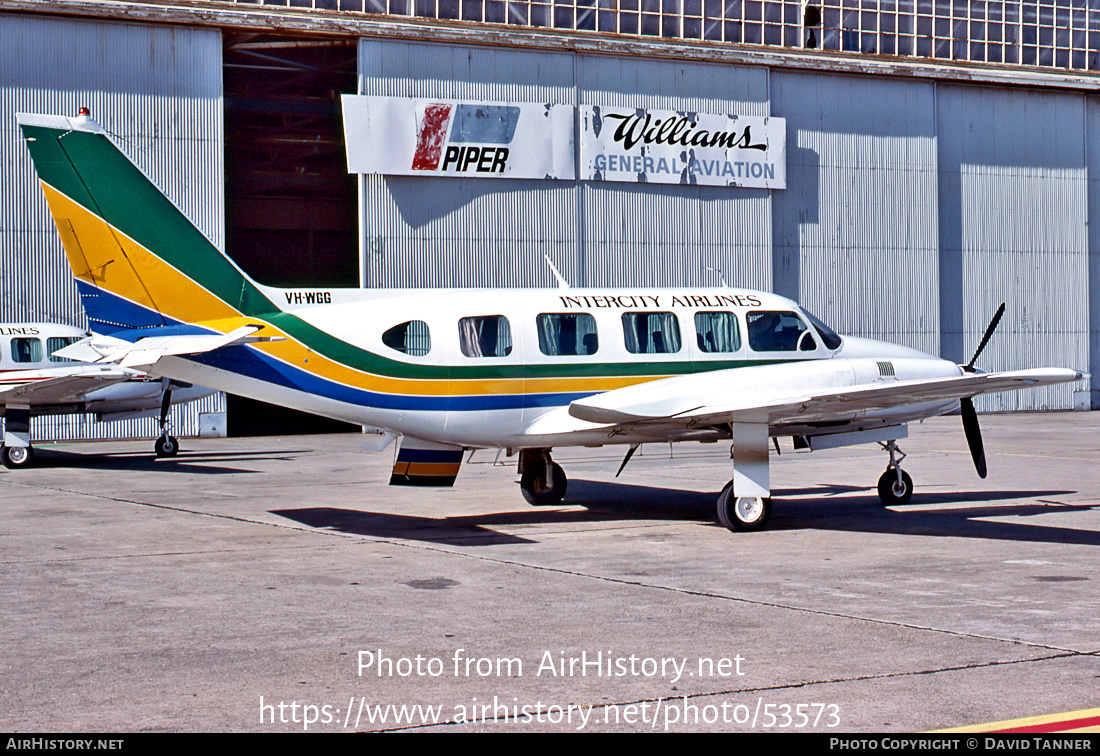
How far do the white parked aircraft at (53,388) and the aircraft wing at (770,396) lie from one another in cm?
1331

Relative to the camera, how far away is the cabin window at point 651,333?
48.8 feet

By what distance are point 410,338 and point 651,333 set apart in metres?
2.98

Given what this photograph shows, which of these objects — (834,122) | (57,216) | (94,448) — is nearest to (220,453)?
(94,448)

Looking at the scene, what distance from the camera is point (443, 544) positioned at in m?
13.1

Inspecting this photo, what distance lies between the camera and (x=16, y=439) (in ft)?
80.3

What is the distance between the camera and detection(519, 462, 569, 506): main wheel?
661 inches

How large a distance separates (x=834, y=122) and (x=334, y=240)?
18.2 meters

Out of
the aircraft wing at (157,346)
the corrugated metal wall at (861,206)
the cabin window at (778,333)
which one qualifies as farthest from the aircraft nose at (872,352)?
the corrugated metal wall at (861,206)

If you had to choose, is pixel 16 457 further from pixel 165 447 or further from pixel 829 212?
pixel 829 212

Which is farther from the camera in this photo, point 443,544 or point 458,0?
point 458,0

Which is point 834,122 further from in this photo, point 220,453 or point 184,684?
point 184,684

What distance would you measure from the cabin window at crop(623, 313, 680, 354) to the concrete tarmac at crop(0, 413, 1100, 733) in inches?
82.9

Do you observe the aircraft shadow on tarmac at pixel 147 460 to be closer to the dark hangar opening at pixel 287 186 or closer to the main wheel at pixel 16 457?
the main wheel at pixel 16 457

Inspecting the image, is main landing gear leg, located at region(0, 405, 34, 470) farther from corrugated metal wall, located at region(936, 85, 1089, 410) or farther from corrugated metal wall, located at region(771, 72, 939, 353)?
corrugated metal wall, located at region(936, 85, 1089, 410)
